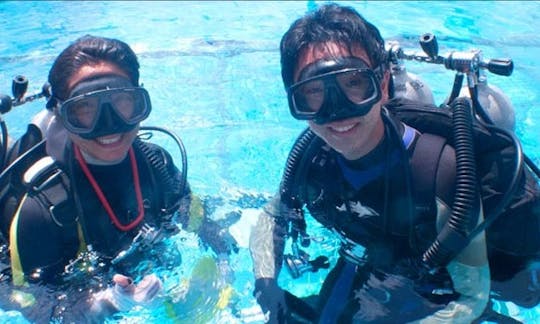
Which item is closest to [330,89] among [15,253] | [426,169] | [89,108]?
[426,169]

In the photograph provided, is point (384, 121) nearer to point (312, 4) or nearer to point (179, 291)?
point (179, 291)

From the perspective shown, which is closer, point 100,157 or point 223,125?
point 100,157

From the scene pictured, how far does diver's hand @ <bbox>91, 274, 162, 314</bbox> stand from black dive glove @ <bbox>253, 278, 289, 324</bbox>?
0.60 metres

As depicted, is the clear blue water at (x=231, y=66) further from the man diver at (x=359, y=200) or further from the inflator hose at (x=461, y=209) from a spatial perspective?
the inflator hose at (x=461, y=209)

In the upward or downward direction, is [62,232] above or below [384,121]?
below

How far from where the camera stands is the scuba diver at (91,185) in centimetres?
257

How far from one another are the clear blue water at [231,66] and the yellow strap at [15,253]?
71 cm

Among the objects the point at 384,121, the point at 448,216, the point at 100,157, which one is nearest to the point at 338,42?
the point at 384,121

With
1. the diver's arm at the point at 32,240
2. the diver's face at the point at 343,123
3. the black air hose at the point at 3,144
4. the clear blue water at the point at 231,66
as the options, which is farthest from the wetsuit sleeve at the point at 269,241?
the black air hose at the point at 3,144

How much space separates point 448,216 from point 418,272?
0.54 m

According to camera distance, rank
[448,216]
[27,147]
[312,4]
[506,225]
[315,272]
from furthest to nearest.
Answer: [312,4] < [315,272] < [27,147] < [506,225] < [448,216]

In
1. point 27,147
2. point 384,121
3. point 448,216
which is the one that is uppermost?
point 384,121

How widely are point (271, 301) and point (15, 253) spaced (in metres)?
1.44

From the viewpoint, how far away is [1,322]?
3.23m
